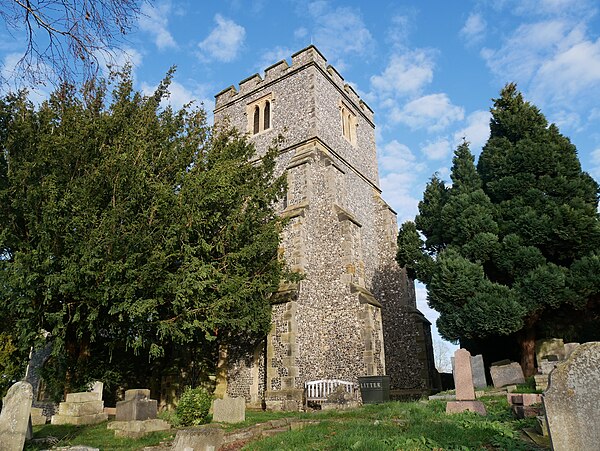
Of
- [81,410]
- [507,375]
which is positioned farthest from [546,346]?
[81,410]

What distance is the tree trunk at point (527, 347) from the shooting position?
1252 cm

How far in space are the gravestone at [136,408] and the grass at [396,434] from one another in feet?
1.41

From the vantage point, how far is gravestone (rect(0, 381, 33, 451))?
520 cm

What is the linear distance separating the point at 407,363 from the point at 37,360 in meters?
17.7

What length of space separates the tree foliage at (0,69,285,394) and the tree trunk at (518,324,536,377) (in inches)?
333

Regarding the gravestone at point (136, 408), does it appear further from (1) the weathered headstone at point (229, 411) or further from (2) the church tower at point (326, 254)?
(2) the church tower at point (326, 254)

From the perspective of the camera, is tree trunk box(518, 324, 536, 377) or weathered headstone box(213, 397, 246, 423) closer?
weathered headstone box(213, 397, 246, 423)

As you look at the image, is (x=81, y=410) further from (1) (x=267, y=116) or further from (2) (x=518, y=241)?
(1) (x=267, y=116)

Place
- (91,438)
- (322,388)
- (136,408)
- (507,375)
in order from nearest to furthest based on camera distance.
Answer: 1. (91,438)
2. (136,408)
3. (507,375)
4. (322,388)

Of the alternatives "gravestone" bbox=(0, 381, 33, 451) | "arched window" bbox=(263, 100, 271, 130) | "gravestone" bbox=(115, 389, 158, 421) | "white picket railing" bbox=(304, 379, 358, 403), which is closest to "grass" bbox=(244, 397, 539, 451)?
"gravestone" bbox=(0, 381, 33, 451)

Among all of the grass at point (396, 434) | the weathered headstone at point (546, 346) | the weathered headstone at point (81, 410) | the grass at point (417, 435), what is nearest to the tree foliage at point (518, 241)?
the weathered headstone at point (546, 346)

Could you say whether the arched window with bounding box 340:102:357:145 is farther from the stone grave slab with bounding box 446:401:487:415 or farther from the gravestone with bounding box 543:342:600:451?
the gravestone with bounding box 543:342:600:451

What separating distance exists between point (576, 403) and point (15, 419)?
6.52 meters

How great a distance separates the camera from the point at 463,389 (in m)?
8.42
